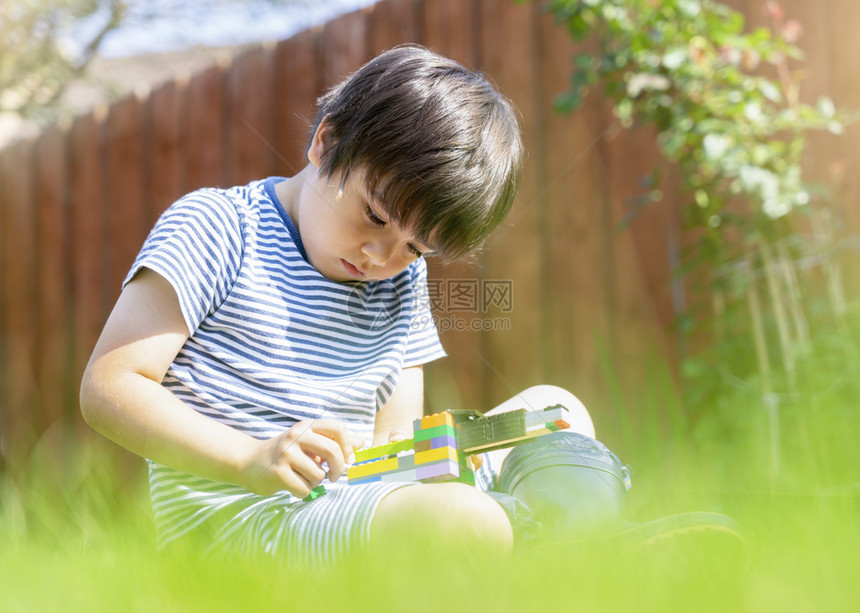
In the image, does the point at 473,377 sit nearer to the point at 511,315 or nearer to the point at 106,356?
the point at 511,315

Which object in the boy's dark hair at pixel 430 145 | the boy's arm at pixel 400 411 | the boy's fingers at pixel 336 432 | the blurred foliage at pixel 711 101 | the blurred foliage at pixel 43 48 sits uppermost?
the blurred foliage at pixel 43 48


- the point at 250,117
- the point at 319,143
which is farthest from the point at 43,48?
the point at 319,143

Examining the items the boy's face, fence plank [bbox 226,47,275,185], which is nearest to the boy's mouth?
the boy's face

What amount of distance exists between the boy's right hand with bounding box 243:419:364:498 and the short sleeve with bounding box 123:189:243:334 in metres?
0.24

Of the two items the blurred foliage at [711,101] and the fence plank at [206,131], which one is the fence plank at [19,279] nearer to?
the fence plank at [206,131]

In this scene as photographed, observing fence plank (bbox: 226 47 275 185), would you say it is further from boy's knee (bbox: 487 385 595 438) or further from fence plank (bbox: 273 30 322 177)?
boy's knee (bbox: 487 385 595 438)

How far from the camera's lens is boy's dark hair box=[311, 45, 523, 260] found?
1.08m

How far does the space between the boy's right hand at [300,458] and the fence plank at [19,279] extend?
9.20ft

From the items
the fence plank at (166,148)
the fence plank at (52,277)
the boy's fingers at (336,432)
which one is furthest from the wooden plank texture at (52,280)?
the boy's fingers at (336,432)

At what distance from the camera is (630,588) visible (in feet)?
2.01

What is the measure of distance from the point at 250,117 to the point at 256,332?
199 cm

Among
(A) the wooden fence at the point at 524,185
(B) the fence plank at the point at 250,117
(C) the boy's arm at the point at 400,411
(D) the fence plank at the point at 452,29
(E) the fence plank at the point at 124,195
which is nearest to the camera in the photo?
(C) the boy's arm at the point at 400,411

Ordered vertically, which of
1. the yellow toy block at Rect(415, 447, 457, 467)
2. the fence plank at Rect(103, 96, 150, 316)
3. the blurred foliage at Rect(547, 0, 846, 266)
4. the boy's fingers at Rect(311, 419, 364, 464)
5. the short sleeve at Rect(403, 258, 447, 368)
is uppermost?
the fence plank at Rect(103, 96, 150, 316)

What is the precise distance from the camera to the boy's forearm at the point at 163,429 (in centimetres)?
93
